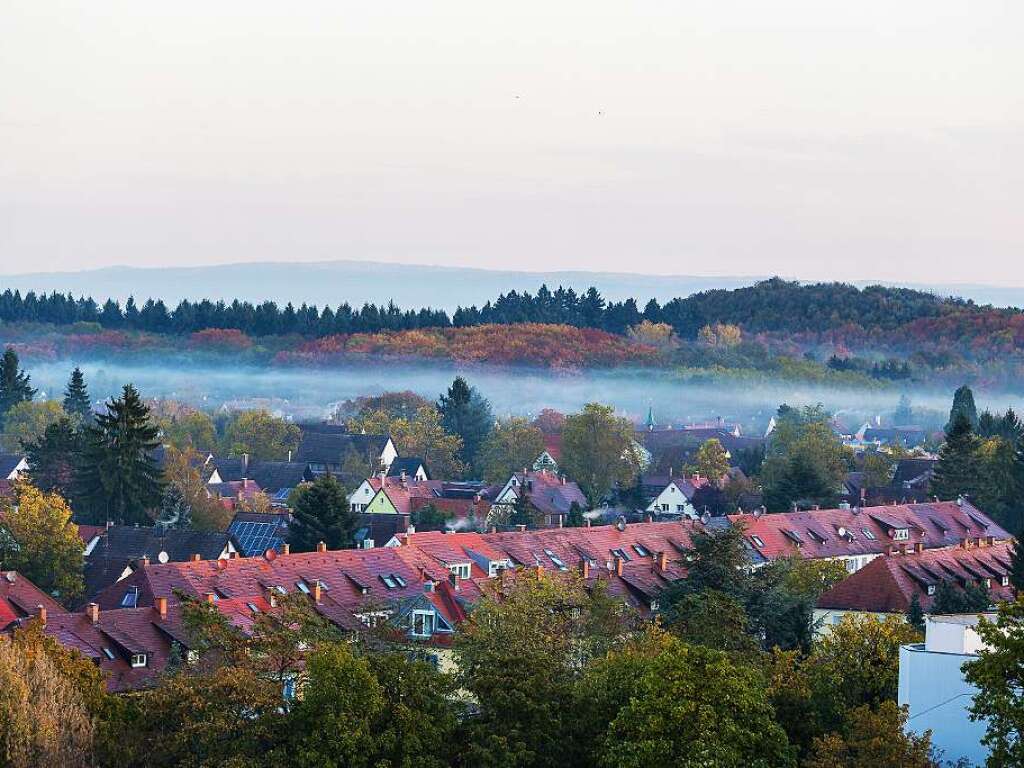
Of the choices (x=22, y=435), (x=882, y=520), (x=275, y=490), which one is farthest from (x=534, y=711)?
(x=22, y=435)

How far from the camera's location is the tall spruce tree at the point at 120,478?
111188mm

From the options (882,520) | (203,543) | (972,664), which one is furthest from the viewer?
(882,520)

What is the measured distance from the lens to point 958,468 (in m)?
125

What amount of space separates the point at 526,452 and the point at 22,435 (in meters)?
41.7

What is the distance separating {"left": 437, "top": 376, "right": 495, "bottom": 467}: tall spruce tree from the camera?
625ft

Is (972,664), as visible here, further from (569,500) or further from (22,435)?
(22,435)

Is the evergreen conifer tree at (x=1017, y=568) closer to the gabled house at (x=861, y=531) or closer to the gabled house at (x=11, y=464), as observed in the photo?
the gabled house at (x=861, y=531)

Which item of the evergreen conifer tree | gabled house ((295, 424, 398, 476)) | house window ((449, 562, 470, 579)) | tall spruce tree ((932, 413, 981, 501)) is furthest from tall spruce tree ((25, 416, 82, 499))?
the evergreen conifer tree

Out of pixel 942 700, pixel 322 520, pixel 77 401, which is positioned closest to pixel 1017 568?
pixel 322 520

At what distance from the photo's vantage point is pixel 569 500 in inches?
5404

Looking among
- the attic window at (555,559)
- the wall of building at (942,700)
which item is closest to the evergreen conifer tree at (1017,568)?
the attic window at (555,559)

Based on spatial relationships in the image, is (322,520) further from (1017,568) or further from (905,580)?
(1017,568)

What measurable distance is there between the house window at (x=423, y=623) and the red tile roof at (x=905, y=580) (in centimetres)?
1679

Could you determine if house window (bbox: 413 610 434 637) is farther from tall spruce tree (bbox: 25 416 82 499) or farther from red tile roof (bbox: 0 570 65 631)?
tall spruce tree (bbox: 25 416 82 499)
